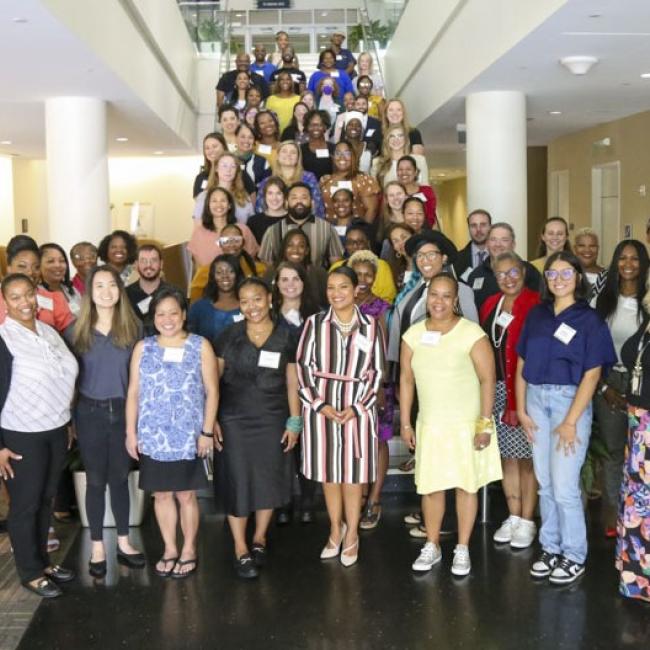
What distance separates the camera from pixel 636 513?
14.3 ft

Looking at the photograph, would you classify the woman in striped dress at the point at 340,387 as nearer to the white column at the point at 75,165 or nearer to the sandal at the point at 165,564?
the sandal at the point at 165,564

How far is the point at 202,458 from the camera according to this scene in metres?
4.83

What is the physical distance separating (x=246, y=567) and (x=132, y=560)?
2.28 feet

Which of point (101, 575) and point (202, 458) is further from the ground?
point (202, 458)

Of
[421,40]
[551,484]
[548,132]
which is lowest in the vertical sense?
[551,484]

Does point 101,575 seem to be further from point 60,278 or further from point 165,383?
point 60,278

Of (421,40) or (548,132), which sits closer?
(421,40)

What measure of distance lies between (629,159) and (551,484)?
8.37 metres

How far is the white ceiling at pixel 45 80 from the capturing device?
240 inches

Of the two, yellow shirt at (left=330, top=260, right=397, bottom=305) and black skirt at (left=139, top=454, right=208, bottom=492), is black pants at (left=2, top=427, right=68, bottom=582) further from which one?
yellow shirt at (left=330, top=260, right=397, bottom=305)

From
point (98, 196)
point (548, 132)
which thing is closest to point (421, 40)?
point (548, 132)

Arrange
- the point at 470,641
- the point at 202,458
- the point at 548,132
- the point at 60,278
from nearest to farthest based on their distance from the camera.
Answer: the point at 470,641 → the point at 202,458 → the point at 60,278 → the point at 548,132

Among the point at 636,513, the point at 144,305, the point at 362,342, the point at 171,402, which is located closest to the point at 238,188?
the point at 144,305

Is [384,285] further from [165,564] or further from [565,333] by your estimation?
[165,564]
